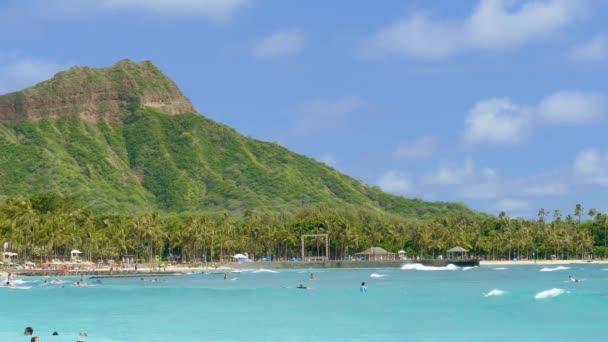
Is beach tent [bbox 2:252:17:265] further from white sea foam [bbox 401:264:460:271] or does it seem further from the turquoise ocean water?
white sea foam [bbox 401:264:460:271]

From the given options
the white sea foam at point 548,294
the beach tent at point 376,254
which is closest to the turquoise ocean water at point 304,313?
the white sea foam at point 548,294

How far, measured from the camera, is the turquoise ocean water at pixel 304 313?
174 feet

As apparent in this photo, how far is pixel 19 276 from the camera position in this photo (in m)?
122

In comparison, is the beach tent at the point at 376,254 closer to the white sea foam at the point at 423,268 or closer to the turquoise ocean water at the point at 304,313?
the white sea foam at the point at 423,268

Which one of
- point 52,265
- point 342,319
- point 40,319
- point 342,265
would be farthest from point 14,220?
point 342,319

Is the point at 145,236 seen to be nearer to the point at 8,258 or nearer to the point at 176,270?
the point at 176,270

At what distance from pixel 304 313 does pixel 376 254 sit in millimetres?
117674

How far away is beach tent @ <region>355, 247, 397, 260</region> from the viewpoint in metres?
184

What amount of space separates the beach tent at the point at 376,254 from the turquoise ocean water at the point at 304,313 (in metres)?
80.5

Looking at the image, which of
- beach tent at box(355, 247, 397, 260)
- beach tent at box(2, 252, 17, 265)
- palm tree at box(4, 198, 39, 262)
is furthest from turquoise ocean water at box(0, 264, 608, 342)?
beach tent at box(355, 247, 397, 260)

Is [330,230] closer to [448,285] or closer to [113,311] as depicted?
[448,285]

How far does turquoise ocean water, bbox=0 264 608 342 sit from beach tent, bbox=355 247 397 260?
8051 cm

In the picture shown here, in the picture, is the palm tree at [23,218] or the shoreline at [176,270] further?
the palm tree at [23,218]

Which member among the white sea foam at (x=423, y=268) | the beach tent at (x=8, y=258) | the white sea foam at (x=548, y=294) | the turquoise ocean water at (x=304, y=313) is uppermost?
the beach tent at (x=8, y=258)
